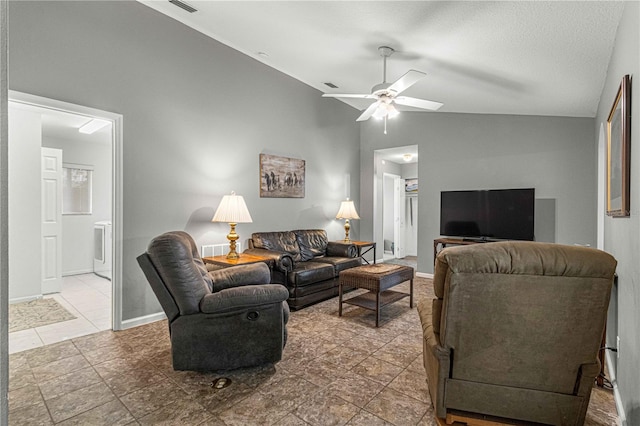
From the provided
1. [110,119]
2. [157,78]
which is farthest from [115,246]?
[157,78]

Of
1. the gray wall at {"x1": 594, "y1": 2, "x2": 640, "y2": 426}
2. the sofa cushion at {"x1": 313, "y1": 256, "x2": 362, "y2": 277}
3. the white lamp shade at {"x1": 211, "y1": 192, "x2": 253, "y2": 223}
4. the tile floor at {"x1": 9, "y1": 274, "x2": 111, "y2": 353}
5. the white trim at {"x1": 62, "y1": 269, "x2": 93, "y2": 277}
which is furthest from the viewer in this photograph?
the white trim at {"x1": 62, "y1": 269, "x2": 93, "y2": 277}

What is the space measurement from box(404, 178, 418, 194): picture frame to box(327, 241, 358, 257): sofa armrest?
3872 millimetres

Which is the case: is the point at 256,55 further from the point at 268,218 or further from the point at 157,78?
the point at 268,218

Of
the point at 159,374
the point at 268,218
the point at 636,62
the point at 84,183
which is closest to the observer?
the point at 636,62

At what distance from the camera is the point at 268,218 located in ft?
16.2

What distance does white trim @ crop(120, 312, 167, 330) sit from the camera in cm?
331

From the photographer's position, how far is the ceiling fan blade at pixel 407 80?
2886 mm

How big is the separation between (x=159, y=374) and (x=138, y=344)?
0.71 metres

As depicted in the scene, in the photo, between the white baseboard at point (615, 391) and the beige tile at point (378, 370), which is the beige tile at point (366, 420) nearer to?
the beige tile at point (378, 370)

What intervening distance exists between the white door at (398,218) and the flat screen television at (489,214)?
268 centimetres

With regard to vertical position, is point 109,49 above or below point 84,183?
above

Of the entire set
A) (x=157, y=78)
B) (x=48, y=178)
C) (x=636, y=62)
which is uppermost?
(x=157, y=78)

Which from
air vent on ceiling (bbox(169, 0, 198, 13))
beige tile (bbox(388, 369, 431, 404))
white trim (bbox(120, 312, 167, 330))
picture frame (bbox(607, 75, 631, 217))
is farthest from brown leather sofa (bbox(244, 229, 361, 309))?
picture frame (bbox(607, 75, 631, 217))

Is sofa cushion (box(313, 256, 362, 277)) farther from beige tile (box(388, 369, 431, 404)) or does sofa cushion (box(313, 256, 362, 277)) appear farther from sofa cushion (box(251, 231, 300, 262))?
beige tile (box(388, 369, 431, 404))
